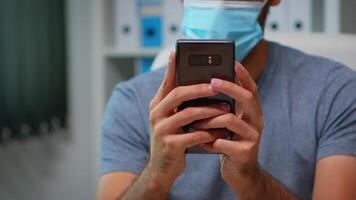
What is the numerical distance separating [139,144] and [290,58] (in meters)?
0.39

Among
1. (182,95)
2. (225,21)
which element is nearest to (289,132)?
(225,21)

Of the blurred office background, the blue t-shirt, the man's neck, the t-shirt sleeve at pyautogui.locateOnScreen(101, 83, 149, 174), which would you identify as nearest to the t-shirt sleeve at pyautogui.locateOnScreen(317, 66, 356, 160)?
the blue t-shirt

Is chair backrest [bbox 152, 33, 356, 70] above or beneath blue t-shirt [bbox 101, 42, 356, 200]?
above

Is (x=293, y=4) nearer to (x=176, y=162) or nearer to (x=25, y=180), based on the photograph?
(x=176, y=162)


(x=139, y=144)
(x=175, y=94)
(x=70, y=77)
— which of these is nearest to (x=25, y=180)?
(x=70, y=77)

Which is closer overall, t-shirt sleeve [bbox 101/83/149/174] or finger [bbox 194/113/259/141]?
finger [bbox 194/113/259/141]

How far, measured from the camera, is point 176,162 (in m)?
0.75

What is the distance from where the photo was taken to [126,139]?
105 cm

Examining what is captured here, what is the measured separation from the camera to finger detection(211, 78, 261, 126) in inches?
27.1

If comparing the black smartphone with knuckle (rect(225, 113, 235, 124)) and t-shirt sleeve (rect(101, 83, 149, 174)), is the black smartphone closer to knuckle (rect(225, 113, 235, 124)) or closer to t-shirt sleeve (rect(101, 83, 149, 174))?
knuckle (rect(225, 113, 235, 124))

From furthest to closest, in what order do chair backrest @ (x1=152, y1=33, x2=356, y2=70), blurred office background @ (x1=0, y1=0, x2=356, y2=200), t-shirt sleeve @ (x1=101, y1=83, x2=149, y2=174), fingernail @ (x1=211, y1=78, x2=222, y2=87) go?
blurred office background @ (x1=0, y1=0, x2=356, y2=200) → chair backrest @ (x1=152, y1=33, x2=356, y2=70) → t-shirt sleeve @ (x1=101, y1=83, x2=149, y2=174) → fingernail @ (x1=211, y1=78, x2=222, y2=87)

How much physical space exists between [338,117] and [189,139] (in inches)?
15.7

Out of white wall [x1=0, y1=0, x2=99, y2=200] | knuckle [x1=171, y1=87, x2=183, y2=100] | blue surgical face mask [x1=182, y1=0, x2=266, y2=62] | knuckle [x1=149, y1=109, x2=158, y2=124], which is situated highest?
blue surgical face mask [x1=182, y1=0, x2=266, y2=62]

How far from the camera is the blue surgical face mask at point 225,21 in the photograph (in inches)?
38.5
